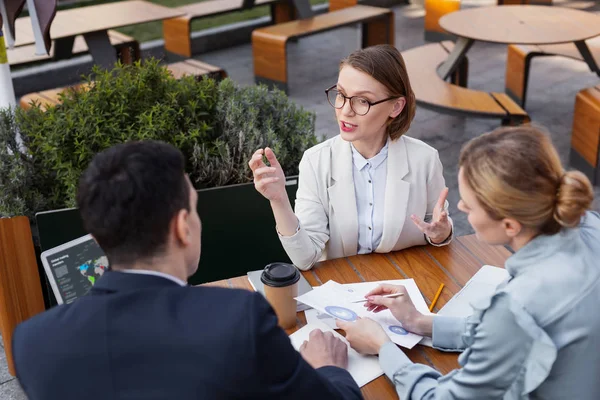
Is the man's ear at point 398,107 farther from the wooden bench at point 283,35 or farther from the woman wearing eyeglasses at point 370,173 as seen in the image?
the wooden bench at point 283,35

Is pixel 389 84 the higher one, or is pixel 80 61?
pixel 389 84

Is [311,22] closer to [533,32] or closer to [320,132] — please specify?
[320,132]

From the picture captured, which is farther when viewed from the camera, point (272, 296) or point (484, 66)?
point (484, 66)

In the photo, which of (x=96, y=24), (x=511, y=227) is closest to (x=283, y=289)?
(x=511, y=227)

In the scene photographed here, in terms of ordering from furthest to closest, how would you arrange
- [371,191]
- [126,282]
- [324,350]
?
[371,191] < [324,350] < [126,282]

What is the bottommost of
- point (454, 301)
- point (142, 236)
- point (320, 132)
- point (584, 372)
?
point (320, 132)

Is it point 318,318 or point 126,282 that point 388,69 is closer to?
point 318,318

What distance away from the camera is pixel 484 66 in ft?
25.2

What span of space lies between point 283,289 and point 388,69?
985mm

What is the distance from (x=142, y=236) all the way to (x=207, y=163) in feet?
6.20

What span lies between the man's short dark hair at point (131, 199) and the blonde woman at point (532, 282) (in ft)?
2.32

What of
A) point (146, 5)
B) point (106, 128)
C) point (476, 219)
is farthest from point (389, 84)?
point (146, 5)

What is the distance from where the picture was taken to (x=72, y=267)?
2.65 meters

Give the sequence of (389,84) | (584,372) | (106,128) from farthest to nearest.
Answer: (106,128), (389,84), (584,372)
